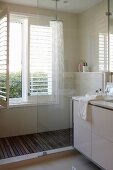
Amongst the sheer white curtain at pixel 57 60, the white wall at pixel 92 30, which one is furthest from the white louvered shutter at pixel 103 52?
the sheer white curtain at pixel 57 60

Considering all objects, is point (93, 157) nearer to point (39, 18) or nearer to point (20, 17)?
point (39, 18)

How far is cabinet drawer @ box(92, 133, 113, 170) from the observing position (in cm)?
201

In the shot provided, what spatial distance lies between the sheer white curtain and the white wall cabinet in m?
0.83

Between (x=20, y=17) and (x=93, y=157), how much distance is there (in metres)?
2.61

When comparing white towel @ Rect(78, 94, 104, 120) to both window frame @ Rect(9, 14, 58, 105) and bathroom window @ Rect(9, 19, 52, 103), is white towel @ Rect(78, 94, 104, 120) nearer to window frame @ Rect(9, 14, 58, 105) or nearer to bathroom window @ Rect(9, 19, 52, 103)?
bathroom window @ Rect(9, 19, 52, 103)

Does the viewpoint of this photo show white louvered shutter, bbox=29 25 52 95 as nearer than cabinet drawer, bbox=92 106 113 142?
No

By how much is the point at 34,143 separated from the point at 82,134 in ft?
3.09

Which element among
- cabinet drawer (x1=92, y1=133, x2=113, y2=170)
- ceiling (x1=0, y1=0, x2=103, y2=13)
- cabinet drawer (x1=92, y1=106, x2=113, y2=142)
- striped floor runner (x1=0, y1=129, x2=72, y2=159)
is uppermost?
ceiling (x1=0, y1=0, x2=103, y2=13)

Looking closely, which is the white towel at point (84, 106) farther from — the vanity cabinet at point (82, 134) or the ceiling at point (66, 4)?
the ceiling at point (66, 4)

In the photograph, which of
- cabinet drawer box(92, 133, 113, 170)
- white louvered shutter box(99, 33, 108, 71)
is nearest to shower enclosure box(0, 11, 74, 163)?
white louvered shutter box(99, 33, 108, 71)

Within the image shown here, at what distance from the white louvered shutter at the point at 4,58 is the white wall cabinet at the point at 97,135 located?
107cm

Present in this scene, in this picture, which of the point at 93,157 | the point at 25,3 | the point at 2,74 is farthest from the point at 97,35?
the point at 93,157

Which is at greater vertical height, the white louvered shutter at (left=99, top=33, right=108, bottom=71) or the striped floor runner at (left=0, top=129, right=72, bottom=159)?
the white louvered shutter at (left=99, top=33, right=108, bottom=71)

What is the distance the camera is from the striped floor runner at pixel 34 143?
2807 mm
